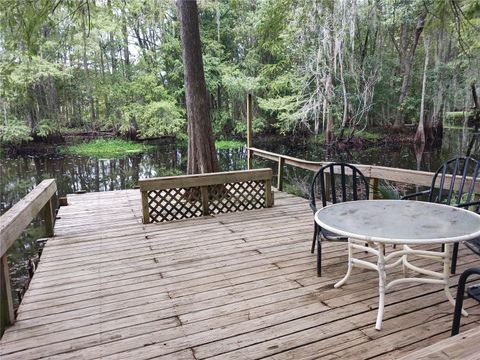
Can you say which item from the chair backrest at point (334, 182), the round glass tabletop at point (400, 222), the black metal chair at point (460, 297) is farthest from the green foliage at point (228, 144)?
the black metal chair at point (460, 297)

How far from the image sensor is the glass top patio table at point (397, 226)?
1.82 m

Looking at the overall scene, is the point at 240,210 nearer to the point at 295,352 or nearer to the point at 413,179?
the point at 413,179

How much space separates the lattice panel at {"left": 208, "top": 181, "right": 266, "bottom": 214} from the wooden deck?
1049 millimetres

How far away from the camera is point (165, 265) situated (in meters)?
3.01

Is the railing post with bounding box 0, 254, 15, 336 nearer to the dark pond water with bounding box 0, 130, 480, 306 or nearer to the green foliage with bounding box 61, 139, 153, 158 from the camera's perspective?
the dark pond water with bounding box 0, 130, 480, 306

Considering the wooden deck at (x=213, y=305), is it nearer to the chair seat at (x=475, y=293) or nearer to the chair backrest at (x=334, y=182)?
the chair seat at (x=475, y=293)

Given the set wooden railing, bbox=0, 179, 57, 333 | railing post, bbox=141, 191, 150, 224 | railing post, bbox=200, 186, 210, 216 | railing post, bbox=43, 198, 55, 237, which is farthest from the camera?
railing post, bbox=200, 186, 210, 216

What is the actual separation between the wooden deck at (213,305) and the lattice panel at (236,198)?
41.3 inches

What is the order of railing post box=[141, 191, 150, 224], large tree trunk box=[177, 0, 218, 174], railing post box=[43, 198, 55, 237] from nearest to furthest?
railing post box=[43, 198, 55, 237] < railing post box=[141, 191, 150, 224] < large tree trunk box=[177, 0, 218, 174]

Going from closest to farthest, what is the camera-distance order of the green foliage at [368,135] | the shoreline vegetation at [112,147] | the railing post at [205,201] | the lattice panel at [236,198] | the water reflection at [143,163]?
1. the railing post at [205,201]
2. the lattice panel at [236,198]
3. the water reflection at [143,163]
4. the shoreline vegetation at [112,147]
5. the green foliage at [368,135]

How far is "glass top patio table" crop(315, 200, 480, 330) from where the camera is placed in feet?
5.96

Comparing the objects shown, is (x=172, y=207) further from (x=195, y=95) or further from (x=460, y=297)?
(x=460, y=297)

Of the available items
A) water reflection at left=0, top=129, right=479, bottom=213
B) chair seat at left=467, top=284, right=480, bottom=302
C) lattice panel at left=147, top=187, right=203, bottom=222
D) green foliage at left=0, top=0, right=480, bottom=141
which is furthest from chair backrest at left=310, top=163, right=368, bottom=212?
green foliage at left=0, top=0, right=480, bottom=141

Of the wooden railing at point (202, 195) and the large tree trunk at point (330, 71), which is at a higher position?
the large tree trunk at point (330, 71)
